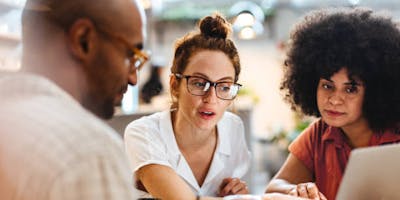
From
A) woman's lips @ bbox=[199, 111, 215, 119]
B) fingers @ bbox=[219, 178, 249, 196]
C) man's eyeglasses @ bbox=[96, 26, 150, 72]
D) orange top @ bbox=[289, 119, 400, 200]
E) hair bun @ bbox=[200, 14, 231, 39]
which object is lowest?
fingers @ bbox=[219, 178, 249, 196]

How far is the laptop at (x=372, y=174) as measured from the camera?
95 centimetres

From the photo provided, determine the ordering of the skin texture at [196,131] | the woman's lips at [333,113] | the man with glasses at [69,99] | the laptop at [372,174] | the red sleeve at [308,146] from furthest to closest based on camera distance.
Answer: the red sleeve at [308,146] < the woman's lips at [333,113] < the skin texture at [196,131] < the laptop at [372,174] < the man with glasses at [69,99]

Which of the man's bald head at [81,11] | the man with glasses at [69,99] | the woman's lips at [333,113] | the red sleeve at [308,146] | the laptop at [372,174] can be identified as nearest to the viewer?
the man with glasses at [69,99]

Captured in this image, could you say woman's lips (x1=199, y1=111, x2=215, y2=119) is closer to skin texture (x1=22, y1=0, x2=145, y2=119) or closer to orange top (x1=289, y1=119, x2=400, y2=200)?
orange top (x1=289, y1=119, x2=400, y2=200)

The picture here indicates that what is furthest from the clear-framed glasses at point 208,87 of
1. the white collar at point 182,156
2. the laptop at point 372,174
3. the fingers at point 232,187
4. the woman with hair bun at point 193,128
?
the laptop at point 372,174

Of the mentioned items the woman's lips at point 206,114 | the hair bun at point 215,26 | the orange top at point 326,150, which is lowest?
the orange top at point 326,150

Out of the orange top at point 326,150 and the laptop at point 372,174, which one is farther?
the orange top at point 326,150

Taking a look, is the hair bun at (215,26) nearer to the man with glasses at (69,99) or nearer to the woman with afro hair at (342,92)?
the woman with afro hair at (342,92)

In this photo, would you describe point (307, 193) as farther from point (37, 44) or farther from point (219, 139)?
point (37, 44)

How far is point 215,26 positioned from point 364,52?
0.40 meters

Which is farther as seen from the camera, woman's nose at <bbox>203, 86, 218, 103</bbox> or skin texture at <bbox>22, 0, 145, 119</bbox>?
woman's nose at <bbox>203, 86, 218, 103</bbox>

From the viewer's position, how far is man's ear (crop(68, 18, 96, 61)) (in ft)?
2.37

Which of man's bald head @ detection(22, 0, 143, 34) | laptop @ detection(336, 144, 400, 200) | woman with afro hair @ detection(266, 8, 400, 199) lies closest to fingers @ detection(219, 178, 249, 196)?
woman with afro hair @ detection(266, 8, 400, 199)

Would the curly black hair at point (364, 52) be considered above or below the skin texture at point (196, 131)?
above
